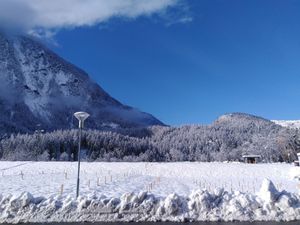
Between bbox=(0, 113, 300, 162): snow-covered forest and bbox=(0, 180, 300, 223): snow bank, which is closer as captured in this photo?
bbox=(0, 180, 300, 223): snow bank

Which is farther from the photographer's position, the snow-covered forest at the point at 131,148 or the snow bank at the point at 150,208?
the snow-covered forest at the point at 131,148

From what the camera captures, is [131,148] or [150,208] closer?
[150,208]

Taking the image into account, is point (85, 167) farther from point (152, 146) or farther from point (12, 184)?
point (152, 146)

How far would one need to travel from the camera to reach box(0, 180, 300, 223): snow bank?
24891 mm

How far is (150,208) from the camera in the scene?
2559cm

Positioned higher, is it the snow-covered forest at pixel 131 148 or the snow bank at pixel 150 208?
the snow-covered forest at pixel 131 148

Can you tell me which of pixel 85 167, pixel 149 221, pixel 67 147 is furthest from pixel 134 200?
pixel 67 147

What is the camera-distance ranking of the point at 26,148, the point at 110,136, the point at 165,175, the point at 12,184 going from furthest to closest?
the point at 110,136, the point at 26,148, the point at 165,175, the point at 12,184

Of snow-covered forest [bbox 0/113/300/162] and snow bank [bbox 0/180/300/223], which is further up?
snow-covered forest [bbox 0/113/300/162]

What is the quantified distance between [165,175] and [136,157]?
10644 centimetres

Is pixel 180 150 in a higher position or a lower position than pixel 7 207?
higher

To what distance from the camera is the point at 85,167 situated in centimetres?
6259

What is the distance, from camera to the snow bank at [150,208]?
24891 mm

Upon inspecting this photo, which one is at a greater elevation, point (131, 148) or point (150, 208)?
point (131, 148)
